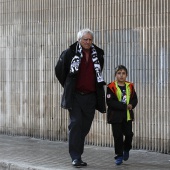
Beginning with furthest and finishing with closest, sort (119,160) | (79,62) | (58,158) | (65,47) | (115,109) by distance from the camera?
(65,47), (58,158), (119,160), (115,109), (79,62)

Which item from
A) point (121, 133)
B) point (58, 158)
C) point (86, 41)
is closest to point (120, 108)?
point (121, 133)

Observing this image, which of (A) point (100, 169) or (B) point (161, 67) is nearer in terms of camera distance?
(A) point (100, 169)

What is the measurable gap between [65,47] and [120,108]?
2.79m

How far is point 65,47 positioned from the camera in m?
9.19

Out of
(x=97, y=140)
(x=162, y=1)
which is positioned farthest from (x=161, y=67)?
(x=97, y=140)

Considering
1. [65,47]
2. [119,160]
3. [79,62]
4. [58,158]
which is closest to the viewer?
[79,62]

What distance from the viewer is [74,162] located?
6750 millimetres

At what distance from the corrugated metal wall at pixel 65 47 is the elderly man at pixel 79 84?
1.53m

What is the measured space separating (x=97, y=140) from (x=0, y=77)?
2807 millimetres

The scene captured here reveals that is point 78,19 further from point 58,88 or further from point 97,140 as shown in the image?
point 97,140

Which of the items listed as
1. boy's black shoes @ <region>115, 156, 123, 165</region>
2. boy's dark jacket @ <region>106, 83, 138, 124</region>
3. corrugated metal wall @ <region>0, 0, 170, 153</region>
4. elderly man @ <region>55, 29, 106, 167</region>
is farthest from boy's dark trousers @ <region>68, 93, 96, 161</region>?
corrugated metal wall @ <region>0, 0, 170, 153</region>

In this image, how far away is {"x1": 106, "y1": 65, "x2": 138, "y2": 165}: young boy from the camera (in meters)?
6.79

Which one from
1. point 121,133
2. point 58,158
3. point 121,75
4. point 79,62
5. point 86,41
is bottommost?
point 58,158

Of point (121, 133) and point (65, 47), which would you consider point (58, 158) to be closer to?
point (121, 133)
